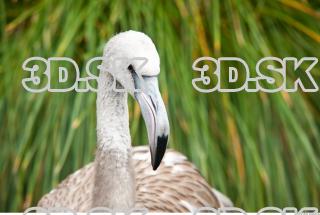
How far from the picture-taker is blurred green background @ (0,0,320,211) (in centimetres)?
192

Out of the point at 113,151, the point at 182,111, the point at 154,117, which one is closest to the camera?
the point at 154,117

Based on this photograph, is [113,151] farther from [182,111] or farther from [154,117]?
[182,111]

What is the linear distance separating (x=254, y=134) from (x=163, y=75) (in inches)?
11.8

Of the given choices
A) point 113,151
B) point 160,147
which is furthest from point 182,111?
point 160,147

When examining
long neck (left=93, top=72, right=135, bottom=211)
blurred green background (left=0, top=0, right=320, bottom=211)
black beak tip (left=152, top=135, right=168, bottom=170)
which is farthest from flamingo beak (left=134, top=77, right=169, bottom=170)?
blurred green background (left=0, top=0, right=320, bottom=211)

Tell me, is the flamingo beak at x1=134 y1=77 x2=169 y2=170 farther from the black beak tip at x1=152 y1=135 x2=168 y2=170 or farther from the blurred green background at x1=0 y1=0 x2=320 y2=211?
the blurred green background at x1=0 y1=0 x2=320 y2=211

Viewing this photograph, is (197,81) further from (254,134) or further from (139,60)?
(139,60)

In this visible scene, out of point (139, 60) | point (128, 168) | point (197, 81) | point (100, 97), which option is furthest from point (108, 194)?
point (197, 81)

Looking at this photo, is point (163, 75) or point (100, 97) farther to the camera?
point (163, 75)

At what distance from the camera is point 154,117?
1.42 m

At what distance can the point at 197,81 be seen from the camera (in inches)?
76.9

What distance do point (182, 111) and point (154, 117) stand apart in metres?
0.52

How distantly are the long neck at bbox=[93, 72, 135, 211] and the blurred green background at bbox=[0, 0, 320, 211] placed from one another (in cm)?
25

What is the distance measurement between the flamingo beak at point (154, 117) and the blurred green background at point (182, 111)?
0.45 meters
